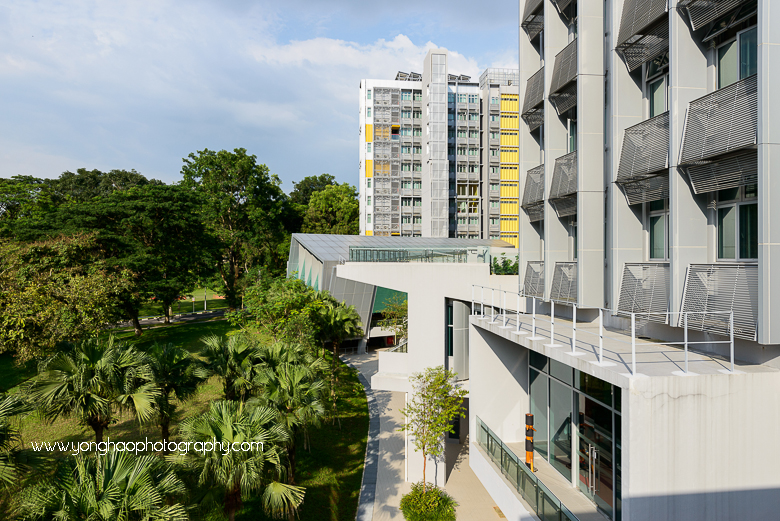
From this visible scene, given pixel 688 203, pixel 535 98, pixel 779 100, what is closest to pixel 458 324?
pixel 535 98

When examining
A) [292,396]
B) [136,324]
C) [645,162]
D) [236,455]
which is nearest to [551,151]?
[645,162]

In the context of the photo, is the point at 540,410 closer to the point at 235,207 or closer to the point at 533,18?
the point at 533,18

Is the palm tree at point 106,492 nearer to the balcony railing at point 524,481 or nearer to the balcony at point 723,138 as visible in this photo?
the balcony railing at point 524,481

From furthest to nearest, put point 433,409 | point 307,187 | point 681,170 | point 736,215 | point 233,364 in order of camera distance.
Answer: point 307,187 → point 433,409 → point 233,364 → point 681,170 → point 736,215

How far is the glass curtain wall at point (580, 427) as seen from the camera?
878 cm

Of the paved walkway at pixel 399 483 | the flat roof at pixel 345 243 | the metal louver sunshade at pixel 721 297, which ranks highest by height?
the flat roof at pixel 345 243

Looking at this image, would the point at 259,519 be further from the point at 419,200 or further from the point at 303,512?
the point at 419,200

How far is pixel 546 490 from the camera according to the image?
8727 mm

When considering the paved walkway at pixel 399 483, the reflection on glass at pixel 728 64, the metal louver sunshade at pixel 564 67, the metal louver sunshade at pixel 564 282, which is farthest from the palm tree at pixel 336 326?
the reflection on glass at pixel 728 64

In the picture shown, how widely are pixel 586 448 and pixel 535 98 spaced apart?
10952 mm

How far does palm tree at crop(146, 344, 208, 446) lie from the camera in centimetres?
1329

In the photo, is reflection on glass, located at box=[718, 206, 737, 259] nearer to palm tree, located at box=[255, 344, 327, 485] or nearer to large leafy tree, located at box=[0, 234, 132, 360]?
palm tree, located at box=[255, 344, 327, 485]

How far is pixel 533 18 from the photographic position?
47.9ft

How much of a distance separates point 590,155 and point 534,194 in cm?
324
